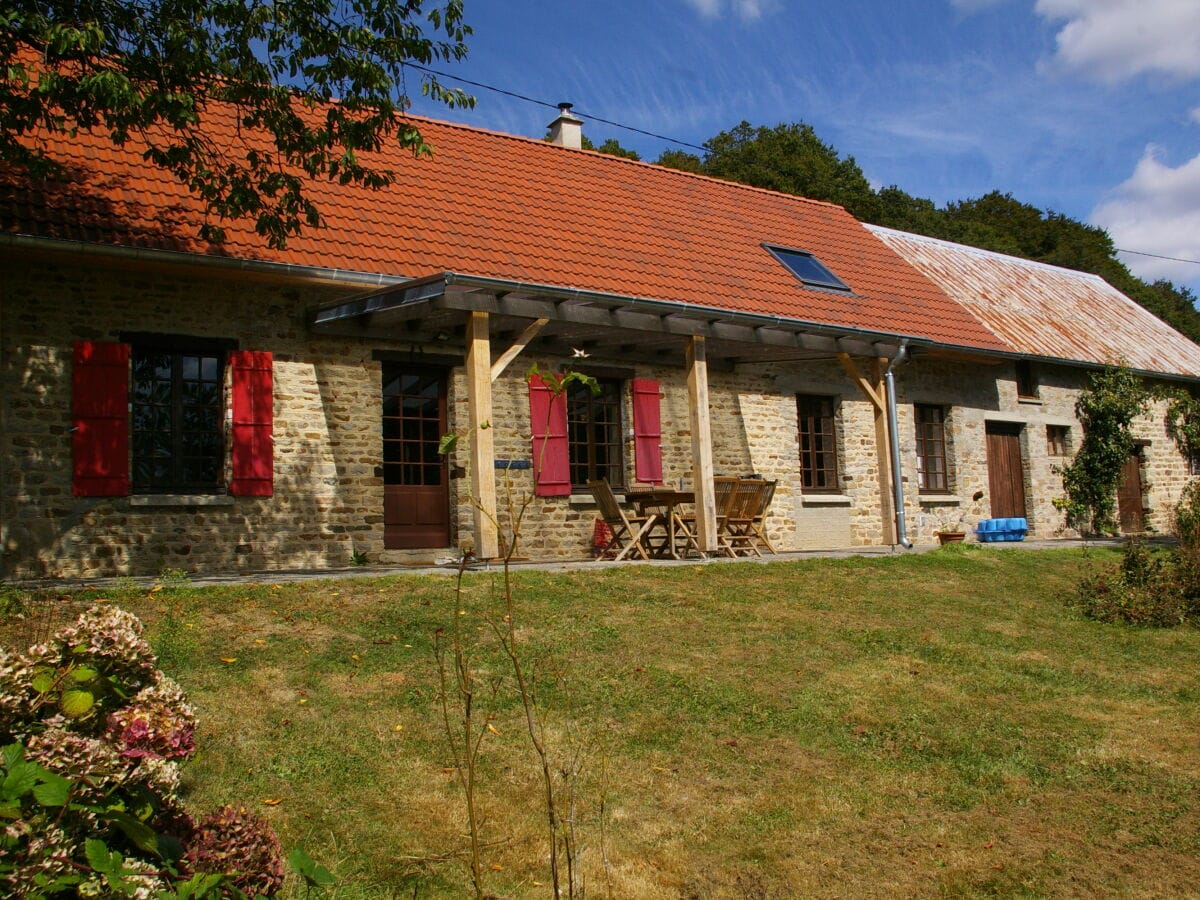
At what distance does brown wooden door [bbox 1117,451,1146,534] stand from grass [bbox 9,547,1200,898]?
1144 cm

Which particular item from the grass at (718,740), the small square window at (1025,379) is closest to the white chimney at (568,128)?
the small square window at (1025,379)

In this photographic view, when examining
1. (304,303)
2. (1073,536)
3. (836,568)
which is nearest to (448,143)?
(304,303)

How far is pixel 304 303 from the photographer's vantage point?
1027 centimetres

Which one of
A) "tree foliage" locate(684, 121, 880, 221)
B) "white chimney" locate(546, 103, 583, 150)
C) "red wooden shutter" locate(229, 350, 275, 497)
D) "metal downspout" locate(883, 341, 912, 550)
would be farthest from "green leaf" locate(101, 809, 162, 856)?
"tree foliage" locate(684, 121, 880, 221)

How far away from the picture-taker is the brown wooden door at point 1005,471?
53.9 ft

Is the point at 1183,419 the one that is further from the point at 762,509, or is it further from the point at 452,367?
the point at 452,367

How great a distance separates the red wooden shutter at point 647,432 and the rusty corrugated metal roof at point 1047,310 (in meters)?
6.59

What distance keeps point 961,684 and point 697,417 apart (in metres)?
4.96

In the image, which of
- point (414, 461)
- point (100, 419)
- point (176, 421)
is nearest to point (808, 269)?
point (414, 461)

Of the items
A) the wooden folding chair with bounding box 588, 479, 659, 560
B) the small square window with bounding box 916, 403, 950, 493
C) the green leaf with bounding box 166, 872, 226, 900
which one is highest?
the small square window with bounding box 916, 403, 950, 493

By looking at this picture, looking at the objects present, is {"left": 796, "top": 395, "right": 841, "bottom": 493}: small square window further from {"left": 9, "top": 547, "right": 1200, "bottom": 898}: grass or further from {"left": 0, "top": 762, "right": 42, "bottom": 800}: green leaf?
{"left": 0, "top": 762, "right": 42, "bottom": 800}: green leaf

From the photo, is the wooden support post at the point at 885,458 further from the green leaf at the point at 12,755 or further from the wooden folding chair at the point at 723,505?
the green leaf at the point at 12,755

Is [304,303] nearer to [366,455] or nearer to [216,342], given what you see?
[216,342]

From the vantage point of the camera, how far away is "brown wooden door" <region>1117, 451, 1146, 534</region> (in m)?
18.3
